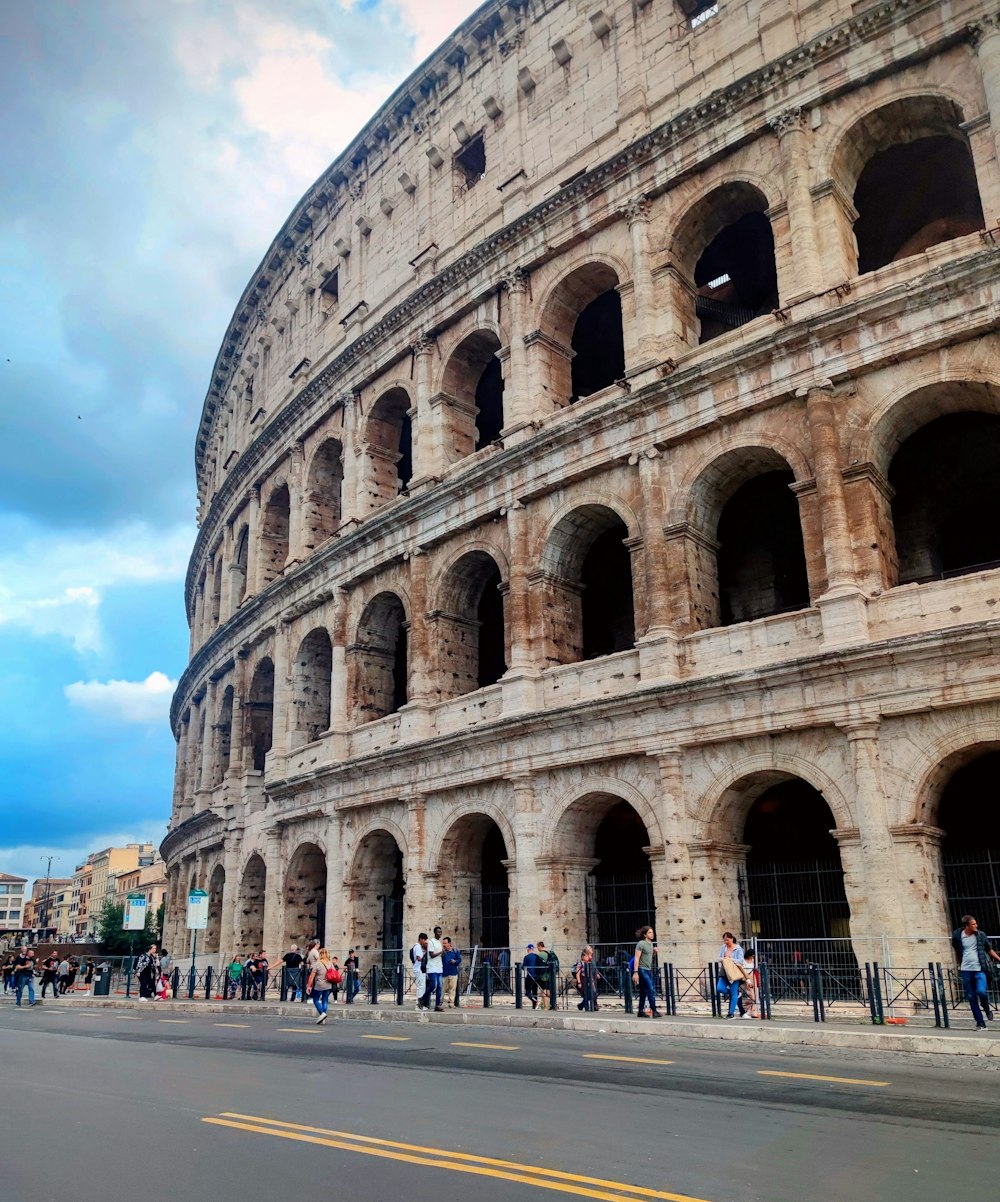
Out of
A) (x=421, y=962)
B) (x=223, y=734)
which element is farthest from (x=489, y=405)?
(x=421, y=962)

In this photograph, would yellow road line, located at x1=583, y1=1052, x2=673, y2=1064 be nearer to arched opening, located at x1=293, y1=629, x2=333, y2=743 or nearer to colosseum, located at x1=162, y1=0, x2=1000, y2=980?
colosseum, located at x1=162, y1=0, x2=1000, y2=980

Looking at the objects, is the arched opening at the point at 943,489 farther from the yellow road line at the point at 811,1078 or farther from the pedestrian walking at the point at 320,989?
the pedestrian walking at the point at 320,989

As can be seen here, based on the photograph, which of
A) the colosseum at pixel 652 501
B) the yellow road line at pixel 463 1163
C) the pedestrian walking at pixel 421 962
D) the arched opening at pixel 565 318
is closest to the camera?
the yellow road line at pixel 463 1163

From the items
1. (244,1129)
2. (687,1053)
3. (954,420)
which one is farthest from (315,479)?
(244,1129)

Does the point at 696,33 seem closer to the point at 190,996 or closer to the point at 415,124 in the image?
the point at 415,124

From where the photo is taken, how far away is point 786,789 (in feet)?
71.2

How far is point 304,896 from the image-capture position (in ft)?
94.4

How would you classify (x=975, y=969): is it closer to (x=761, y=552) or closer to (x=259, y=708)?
(x=761, y=552)

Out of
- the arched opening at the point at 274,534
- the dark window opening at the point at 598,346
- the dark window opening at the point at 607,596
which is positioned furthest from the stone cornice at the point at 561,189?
the dark window opening at the point at 607,596

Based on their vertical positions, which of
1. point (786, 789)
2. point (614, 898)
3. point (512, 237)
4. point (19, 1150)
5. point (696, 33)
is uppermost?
point (696, 33)

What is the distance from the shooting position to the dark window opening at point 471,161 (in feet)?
91.1

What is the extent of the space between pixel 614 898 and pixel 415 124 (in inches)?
832

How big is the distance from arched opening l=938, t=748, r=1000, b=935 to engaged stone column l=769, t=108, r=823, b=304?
8757 millimetres

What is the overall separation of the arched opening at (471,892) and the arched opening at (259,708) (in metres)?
12.0
